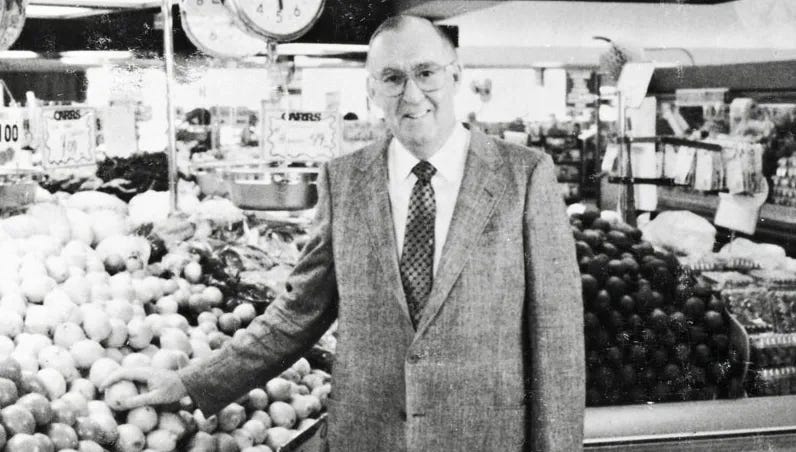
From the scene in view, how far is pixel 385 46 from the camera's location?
1.85 meters

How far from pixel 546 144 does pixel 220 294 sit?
43.9 feet

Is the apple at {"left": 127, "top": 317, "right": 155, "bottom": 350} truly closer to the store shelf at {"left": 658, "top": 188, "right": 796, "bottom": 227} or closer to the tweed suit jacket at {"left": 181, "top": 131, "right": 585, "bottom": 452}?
the tweed suit jacket at {"left": 181, "top": 131, "right": 585, "bottom": 452}

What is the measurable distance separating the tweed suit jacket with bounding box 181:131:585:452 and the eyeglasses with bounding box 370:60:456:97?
0.17 m

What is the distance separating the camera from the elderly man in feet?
5.93

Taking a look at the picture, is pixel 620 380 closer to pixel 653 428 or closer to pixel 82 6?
pixel 653 428

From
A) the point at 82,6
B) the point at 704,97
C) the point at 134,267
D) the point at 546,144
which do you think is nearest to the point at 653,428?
the point at 134,267

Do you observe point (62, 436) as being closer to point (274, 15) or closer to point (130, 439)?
point (130, 439)

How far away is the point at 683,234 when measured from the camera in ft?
14.0

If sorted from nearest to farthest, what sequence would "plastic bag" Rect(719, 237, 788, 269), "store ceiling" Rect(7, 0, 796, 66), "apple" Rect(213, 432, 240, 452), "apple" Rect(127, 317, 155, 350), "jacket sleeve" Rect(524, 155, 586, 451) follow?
"jacket sleeve" Rect(524, 155, 586, 451)
"apple" Rect(213, 432, 240, 452)
"apple" Rect(127, 317, 155, 350)
"plastic bag" Rect(719, 237, 788, 269)
"store ceiling" Rect(7, 0, 796, 66)

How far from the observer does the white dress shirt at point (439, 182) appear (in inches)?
75.0

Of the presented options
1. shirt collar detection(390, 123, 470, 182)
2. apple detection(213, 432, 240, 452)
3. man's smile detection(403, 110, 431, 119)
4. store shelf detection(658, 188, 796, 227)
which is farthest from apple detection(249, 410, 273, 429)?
store shelf detection(658, 188, 796, 227)

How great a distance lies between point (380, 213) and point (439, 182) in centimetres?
15

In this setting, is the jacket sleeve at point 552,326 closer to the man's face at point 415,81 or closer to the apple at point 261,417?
the man's face at point 415,81

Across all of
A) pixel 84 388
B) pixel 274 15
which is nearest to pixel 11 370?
pixel 84 388
